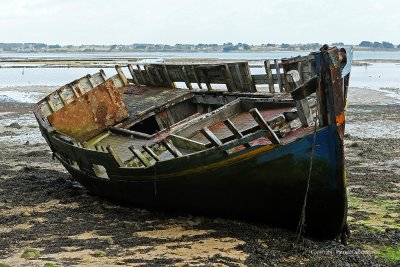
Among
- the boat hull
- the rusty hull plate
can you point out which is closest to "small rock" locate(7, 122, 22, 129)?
the rusty hull plate

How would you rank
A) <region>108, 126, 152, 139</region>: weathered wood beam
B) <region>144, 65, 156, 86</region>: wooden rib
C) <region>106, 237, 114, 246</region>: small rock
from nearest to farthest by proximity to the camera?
1. <region>106, 237, 114, 246</region>: small rock
2. <region>108, 126, 152, 139</region>: weathered wood beam
3. <region>144, 65, 156, 86</region>: wooden rib

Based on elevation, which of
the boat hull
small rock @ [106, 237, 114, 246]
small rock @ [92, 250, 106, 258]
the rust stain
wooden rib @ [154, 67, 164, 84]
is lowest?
small rock @ [106, 237, 114, 246]

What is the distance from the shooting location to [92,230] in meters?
9.07

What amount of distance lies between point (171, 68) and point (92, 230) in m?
6.26

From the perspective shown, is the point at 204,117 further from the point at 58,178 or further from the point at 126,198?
the point at 58,178

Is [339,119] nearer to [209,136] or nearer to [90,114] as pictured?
[209,136]

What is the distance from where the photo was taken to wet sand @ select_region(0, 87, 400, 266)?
7.46m

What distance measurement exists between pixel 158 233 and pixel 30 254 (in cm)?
209

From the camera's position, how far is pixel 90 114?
12359 millimetres

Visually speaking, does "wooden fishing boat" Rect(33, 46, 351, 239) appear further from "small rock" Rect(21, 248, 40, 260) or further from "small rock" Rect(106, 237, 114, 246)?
"small rock" Rect(21, 248, 40, 260)

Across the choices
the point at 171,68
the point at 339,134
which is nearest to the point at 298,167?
the point at 339,134

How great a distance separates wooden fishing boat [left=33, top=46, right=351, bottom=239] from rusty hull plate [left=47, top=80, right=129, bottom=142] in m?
0.02

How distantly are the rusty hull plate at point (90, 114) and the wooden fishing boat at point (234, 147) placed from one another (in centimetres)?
2

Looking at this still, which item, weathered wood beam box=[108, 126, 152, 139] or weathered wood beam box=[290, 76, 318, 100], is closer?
weathered wood beam box=[290, 76, 318, 100]
